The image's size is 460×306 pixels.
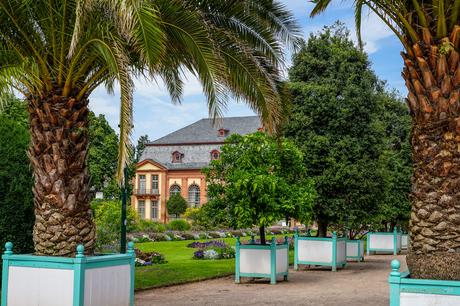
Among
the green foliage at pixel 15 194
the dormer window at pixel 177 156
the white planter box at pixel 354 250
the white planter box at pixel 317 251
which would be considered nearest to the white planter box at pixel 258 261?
the white planter box at pixel 317 251

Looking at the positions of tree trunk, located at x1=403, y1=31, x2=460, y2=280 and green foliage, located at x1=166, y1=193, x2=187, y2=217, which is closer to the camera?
tree trunk, located at x1=403, y1=31, x2=460, y2=280

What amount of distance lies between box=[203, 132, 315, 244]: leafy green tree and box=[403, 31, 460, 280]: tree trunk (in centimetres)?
766

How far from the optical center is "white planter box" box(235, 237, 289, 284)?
15969 mm

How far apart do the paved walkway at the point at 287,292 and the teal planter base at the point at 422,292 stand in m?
5.08

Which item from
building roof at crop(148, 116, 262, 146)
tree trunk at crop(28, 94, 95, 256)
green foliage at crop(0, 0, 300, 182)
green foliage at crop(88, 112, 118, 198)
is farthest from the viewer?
building roof at crop(148, 116, 262, 146)

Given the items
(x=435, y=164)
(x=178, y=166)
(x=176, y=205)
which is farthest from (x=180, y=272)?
(x=178, y=166)

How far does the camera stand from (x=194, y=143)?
72562mm

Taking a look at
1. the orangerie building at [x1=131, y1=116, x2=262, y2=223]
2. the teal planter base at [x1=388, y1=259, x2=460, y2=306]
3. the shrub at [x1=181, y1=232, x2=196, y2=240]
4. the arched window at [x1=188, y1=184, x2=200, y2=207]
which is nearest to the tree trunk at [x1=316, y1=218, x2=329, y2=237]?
the teal planter base at [x1=388, y1=259, x2=460, y2=306]

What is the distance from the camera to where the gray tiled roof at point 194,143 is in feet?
231

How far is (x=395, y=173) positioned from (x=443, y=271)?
23327 millimetres

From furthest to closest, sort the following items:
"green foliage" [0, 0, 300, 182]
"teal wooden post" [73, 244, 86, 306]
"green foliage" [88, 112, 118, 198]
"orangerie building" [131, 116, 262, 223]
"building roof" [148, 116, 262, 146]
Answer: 1. "orangerie building" [131, 116, 262, 223]
2. "building roof" [148, 116, 262, 146]
3. "green foliage" [88, 112, 118, 198]
4. "teal wooden post" [73, 244, 86, 306]
5. "green foliage" [0, 0, 300, 182]

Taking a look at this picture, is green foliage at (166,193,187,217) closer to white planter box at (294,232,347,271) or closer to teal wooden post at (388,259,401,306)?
white planter box at (294,232,347,271)

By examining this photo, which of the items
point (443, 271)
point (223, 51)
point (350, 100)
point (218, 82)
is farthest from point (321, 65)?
point (443, 271)

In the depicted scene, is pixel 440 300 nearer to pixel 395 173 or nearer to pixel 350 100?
pixel 350 100
